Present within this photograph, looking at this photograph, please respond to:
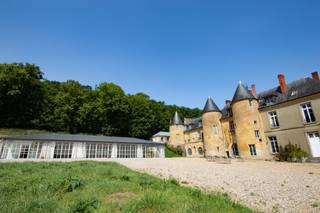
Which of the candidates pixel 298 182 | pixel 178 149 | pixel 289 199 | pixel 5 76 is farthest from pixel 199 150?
pixel 5 76

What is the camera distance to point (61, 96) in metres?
39.2

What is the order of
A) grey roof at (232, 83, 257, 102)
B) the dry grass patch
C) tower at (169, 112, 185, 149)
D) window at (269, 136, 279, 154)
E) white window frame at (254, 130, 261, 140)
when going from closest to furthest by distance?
1. the dry grass patch
2. window at (269, 136, 279, 154)
3. white window frame at (254, 130, 261, 140)
4. grey roof at (232, 83, 257, 102)
5. tower at (169, 112, 185, 149)

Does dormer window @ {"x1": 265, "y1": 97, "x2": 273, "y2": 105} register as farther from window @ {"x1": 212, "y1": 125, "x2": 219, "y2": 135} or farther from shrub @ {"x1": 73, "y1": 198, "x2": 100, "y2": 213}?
shrub @ {"x1": 73, "y1": 198, "x2": 100, "y2": 213}

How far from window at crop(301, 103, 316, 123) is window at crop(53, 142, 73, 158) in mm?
26700

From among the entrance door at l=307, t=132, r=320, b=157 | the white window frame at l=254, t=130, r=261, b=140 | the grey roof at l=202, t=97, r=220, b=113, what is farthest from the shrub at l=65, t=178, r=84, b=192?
the grey roof at l=202, t=97, r=220, b=113

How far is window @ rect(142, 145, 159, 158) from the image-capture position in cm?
2719

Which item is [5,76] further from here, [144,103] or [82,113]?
[144,103]

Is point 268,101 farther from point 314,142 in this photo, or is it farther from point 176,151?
point 176,151

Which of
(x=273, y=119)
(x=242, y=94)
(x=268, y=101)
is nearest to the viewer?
(x=273, y=119)

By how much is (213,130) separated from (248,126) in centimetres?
658

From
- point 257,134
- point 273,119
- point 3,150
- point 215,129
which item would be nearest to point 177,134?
point 215,129

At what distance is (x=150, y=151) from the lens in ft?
91.3

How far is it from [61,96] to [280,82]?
41617mm

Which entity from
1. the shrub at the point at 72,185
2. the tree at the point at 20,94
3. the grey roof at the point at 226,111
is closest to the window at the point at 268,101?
the grey roof at the point at 226,111
